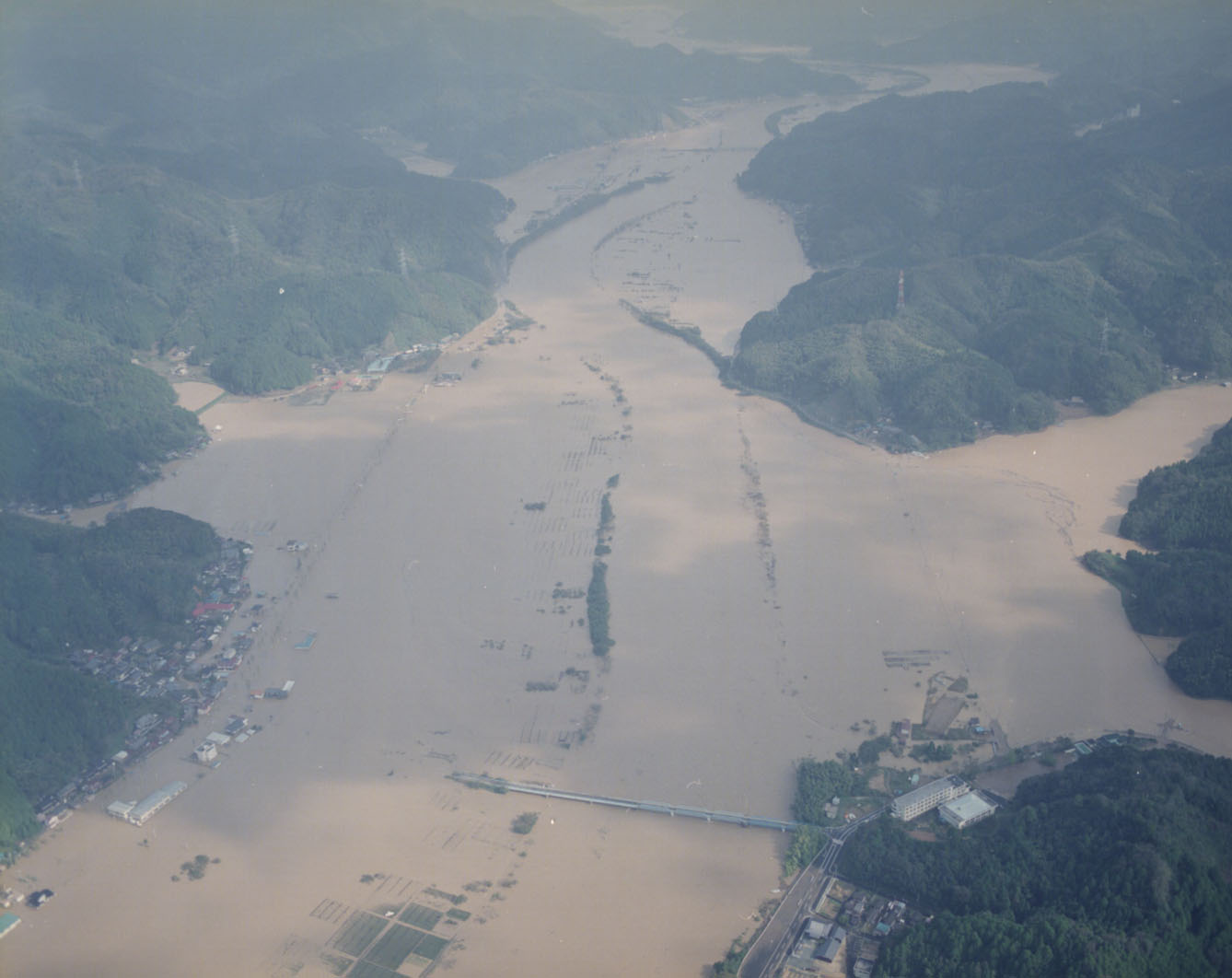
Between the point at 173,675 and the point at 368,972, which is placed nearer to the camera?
the point at 368,972

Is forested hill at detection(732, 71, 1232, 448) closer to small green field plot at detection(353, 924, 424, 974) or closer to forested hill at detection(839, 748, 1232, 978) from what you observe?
forested hill at detection(839, 748, 1232, 978)

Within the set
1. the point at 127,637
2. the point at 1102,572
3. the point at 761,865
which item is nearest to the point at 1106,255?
the point at 1102,572

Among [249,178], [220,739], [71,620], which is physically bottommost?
[220,739]

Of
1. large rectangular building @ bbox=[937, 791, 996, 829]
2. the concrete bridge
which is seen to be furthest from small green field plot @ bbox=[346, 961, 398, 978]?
large rectangular building @ bbox=[937, 791, 996, 829]

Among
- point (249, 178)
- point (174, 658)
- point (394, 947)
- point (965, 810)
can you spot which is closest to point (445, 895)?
point (394, 947)

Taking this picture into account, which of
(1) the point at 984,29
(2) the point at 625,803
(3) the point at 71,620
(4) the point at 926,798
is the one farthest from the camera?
(1) the point at 984,29

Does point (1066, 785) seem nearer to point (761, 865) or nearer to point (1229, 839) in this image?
point (1229, 839)

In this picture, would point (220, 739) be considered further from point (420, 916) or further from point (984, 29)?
point (984, 29)
